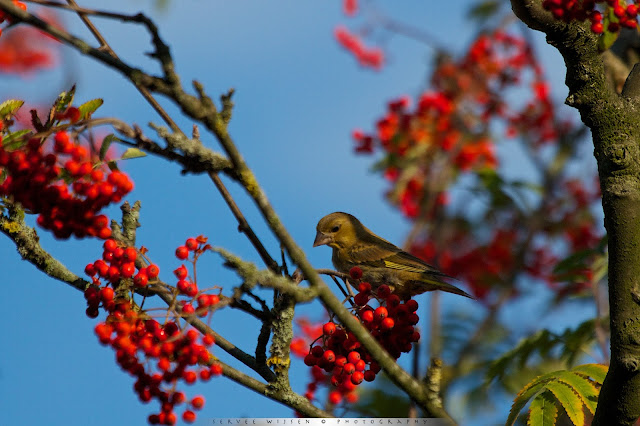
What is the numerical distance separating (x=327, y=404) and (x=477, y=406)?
59.9 inches

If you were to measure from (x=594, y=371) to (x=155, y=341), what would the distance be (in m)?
1.89

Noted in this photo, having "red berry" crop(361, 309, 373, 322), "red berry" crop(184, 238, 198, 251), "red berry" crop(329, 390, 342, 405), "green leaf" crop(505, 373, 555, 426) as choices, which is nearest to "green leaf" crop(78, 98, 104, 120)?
"red berry" crop(184, 238, 198, 251)

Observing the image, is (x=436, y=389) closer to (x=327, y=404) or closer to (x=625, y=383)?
(x=625, y=383)

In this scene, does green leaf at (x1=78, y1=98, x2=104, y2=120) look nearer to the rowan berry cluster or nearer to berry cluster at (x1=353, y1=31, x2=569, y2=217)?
the rowan berry cluster

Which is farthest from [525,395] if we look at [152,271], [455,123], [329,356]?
[455,123]

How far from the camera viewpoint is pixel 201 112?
2.01 m

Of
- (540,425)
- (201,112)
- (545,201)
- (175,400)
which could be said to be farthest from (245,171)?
(545,201)

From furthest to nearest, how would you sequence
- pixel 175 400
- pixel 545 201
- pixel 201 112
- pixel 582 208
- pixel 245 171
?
pixel 582 208 < pixel 545 201 < pixel 175 400 < pixel 245 171 < pixel 201 112

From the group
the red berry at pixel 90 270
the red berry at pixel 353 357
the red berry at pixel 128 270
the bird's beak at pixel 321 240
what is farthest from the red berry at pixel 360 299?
the bird's beak at pixel 321 240

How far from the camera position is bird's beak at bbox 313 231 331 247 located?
5.25m

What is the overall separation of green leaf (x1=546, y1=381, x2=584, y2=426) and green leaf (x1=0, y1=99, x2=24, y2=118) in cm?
240

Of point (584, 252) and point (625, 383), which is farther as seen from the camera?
point (584, 252)

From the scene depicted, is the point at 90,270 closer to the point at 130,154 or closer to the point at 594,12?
the point at 130,154

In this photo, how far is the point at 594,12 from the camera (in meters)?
2.96
